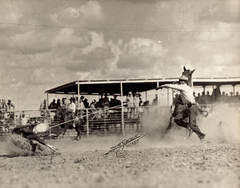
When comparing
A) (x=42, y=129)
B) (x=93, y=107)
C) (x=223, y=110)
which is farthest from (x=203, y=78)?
(x=42, y=129)

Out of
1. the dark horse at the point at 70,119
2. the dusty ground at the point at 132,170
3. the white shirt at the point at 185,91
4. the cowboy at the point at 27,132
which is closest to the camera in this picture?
the dusty ground at the point at 132,170

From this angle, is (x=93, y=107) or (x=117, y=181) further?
(x=93, y=107)

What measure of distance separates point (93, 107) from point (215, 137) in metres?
6.92

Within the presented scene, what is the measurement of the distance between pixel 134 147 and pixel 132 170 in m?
4.90

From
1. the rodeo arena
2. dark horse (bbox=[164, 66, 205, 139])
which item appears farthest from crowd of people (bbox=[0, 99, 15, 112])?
dark horse (bbox=[164, 66, 205, 139])

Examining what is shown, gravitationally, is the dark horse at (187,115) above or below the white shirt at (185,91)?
below

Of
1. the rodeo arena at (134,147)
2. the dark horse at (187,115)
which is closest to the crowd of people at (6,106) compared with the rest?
the rodeo arena at (134,147)

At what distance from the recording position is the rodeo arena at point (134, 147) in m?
7.39

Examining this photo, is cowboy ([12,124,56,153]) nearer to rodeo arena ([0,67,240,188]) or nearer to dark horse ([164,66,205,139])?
rodeo arena ([0,67,240,188])

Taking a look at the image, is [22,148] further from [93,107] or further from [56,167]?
[93,107]

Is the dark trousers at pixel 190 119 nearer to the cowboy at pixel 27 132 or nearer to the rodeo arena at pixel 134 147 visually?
the rodeo arena at pixel 134 147

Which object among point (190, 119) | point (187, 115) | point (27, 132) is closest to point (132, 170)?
point (27, 132)

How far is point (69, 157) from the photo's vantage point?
36.4 feet

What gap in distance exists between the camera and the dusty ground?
696 cm
